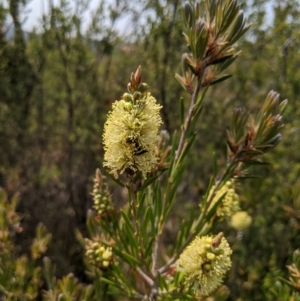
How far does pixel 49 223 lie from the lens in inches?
136

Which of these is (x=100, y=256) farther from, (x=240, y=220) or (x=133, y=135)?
(x=240, y=220)

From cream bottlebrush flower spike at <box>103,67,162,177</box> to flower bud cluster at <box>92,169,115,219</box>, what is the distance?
14.6 inches

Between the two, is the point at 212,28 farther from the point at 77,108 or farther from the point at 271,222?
the point at 77,108

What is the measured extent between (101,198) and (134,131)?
48 centimetres

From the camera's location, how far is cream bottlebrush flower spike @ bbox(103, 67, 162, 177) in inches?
35.2

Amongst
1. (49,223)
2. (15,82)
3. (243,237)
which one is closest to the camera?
(243,237)

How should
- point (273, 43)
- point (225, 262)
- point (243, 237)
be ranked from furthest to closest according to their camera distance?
point (273, 43) < point (243, 237) < point (225, 262)

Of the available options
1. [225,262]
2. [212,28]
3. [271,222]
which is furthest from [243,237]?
[212,28]

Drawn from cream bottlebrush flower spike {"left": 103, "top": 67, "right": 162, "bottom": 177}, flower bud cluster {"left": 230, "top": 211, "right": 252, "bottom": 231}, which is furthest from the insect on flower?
flower bud cluster {"left": 230, "top": 211, "right": 252, "bottom": 231}

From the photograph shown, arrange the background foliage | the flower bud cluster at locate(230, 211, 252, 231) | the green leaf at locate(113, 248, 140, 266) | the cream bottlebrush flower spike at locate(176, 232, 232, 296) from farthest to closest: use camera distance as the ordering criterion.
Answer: the background foliage, the flower bud cluster at locate(230, 211, 252, 231), the green leaf at locate(113, 248, 140, 266), the cream bottlebrush flower spike at locate(176, 232, 232, 296)

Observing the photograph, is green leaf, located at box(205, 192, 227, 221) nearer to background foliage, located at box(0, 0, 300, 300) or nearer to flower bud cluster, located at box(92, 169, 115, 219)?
flower bud cluster, located at box(92, 169, 115, 219)

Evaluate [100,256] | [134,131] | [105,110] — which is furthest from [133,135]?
[105,110]

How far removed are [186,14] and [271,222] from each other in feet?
6.12

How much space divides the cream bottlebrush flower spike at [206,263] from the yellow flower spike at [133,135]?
29 centimetres
